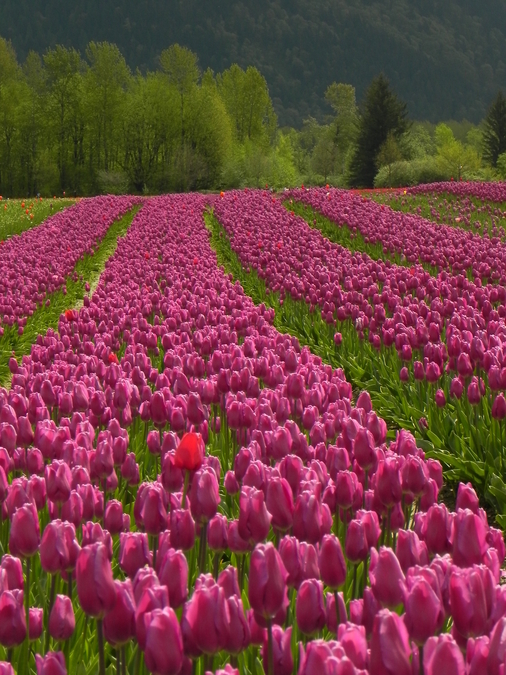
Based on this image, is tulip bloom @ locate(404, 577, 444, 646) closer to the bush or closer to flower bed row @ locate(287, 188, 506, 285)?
flower bed row @ locate(287, 188, 506, 285)

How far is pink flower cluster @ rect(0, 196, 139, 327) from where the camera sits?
403 inches

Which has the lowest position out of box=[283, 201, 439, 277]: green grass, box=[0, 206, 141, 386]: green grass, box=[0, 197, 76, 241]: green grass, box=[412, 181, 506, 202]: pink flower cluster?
box=[0, 197, 76, 241]: green grass

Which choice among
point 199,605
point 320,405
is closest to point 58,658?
point 199,605

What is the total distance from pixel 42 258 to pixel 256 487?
39.4ft

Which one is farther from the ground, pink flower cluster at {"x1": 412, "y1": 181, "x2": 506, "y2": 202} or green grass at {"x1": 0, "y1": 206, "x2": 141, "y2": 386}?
pink flower cluster at {"x1": 412, "y1": 181, "x2": 506, "y2": 202}

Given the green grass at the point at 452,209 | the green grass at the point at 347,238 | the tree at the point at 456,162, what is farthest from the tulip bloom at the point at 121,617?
the tree at the point at 456,162

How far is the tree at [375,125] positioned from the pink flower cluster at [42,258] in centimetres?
4002

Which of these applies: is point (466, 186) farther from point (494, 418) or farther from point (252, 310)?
point (494, 418)

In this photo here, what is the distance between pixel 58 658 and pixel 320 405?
8.96ft

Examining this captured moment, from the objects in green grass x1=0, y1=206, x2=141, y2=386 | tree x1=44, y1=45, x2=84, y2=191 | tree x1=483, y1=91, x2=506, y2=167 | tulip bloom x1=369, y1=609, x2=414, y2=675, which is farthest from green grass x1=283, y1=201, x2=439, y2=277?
tree x1=44, y1=45, x2=84, y2=191

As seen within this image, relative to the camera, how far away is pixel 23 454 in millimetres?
3682

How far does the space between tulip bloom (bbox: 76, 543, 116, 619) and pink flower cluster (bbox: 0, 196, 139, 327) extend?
310 inches

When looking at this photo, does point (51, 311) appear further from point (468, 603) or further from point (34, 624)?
point (468, 603)

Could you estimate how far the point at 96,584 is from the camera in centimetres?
199
